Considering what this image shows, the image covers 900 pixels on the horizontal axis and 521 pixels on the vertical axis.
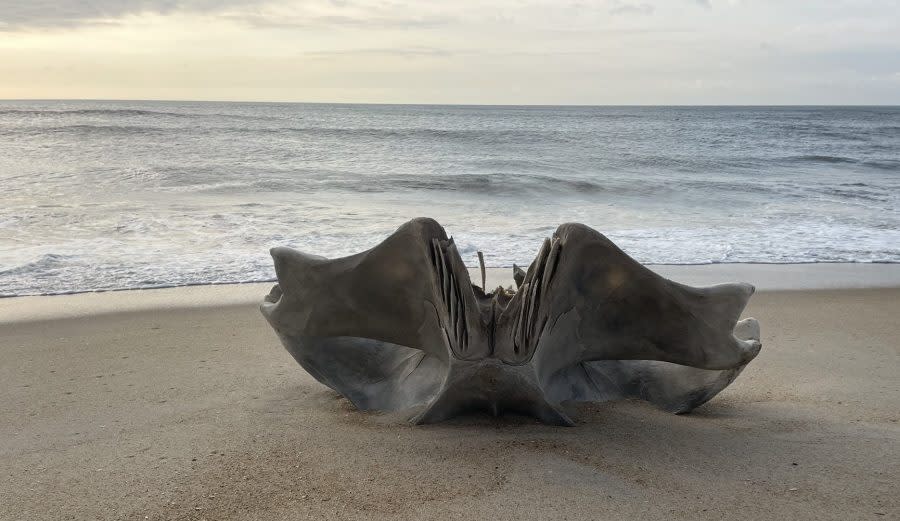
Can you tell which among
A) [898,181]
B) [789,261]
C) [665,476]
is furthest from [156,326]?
[898,181]

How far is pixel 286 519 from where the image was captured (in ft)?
8.83

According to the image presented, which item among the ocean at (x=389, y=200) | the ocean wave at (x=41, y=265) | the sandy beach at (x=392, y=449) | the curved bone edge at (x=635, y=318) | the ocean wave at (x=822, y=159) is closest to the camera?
the sandy beach at (x=392, y=449)

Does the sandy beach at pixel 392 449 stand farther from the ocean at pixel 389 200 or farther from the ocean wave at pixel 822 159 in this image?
the ocean wave at pixel 822 159

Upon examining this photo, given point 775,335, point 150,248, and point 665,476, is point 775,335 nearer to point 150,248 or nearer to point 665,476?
point 665,476

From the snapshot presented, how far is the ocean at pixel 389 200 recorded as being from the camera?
8.91m

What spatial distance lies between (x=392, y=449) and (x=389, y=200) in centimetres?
1223

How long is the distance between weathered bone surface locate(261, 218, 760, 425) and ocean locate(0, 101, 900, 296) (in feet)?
13.2

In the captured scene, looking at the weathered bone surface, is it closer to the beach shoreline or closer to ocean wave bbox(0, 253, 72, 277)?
the beach shoreline

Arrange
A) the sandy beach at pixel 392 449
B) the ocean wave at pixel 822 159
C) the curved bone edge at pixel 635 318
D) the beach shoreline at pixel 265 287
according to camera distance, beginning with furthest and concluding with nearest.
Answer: the ocean wave at pixel 822 159 < the beach shoreline at pixel 265 287 < the curved bone edge at pixel 635 318 < the sandy beach at pixel 392 449

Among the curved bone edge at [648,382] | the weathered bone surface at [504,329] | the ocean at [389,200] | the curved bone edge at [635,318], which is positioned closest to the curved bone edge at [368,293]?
the weathered bone surface at [504,329]

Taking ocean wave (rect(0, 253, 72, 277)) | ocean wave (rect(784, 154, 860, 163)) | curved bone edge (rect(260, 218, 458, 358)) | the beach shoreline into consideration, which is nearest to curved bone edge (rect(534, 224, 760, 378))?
curved bone edge (rect(260, 218, 458, 358))

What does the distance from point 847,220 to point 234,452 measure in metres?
11.4

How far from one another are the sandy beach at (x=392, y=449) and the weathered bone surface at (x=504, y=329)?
0.15 meters

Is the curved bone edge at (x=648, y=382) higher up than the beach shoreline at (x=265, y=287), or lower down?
higher up
